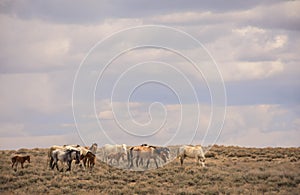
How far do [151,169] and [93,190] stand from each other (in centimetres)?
629

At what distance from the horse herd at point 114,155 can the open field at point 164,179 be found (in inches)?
22.6

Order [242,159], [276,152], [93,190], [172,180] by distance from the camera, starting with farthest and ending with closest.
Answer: [276,152]
[242,159]
[172,180]
[93,190]

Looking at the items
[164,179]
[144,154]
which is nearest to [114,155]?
[144,154]

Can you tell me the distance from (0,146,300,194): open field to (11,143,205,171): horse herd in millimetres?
575

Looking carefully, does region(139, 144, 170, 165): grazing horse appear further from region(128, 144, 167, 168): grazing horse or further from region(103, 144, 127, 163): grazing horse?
region(103, 144, 127, 163): grazing horse

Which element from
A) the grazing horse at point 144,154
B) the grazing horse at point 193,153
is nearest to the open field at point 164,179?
the grazing horse at point 193,153

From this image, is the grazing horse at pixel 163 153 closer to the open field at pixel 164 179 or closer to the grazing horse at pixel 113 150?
the open field at pixel 164 179

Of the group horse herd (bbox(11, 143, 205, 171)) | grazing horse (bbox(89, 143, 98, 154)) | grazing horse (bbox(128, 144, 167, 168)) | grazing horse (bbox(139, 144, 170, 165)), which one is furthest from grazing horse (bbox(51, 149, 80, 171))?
grazing horse (bbox(139, 144, 170, 165))

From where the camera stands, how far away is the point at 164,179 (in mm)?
28953

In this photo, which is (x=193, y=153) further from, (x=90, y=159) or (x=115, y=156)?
(x=90, y=159)

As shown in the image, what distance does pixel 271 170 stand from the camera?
29.9 m

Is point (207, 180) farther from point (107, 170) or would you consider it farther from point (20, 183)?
point (20, 183)

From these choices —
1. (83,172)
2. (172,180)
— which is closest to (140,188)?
(172,180)

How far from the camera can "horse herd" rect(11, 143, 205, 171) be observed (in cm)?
3203
